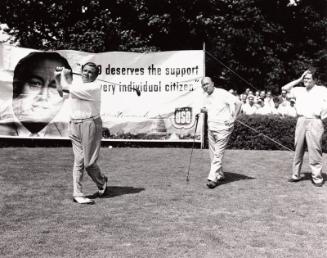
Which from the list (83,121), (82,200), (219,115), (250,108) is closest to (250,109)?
(250,108)

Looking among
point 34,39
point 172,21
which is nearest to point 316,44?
point 172,21

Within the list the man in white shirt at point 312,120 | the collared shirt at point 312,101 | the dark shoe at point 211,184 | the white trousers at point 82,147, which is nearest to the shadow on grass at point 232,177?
the dark shoe at point 211,184

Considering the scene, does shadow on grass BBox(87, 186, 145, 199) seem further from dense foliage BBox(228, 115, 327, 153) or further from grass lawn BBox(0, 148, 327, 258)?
dense foliage BBox(228, 115, 327, 153)

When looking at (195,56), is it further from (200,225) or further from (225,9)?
(225,9)

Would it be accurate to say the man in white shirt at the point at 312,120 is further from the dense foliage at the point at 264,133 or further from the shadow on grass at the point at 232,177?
the dense foliage at the point at 264,133

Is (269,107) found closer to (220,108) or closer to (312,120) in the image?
(312,120)

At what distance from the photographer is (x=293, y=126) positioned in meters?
15.0

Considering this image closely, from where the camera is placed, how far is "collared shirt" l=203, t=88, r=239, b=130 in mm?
9625

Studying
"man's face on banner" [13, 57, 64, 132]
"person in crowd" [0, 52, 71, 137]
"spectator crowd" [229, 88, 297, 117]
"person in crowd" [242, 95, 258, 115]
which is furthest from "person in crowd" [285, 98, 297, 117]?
"man's face on banner" [13, 57, 64, 132]

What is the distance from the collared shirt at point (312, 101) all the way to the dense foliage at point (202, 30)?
11.9m

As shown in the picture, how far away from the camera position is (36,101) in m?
15.4

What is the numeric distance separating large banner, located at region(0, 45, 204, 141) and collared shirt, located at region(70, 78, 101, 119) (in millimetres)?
7262

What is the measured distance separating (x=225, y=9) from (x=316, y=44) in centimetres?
583

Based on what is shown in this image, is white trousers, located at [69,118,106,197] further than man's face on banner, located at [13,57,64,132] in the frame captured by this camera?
No
